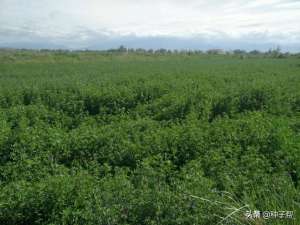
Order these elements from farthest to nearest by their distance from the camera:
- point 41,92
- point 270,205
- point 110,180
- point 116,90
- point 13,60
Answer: point 13,60, point 41,92, point 116,90, point 110,180, point 270,205

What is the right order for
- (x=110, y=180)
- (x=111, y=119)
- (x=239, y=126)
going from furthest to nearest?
(x=111, y=119), (x=239, y=126), (x=110, y=180)

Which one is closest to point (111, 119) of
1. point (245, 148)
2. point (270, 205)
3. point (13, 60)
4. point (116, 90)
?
point (116, 90)

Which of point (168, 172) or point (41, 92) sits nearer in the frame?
point (168, 172)

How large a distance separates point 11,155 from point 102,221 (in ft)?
11.0

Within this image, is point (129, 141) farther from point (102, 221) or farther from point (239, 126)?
point (102, 221)

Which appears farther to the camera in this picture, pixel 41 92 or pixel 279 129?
pixel 41 92

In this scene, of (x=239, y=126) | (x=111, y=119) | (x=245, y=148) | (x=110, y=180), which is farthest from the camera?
(x=111, y=119)

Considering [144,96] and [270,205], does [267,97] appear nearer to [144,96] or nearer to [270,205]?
[144,96]

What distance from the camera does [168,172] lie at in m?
5.92

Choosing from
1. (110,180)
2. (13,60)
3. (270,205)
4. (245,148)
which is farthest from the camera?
(13,60)

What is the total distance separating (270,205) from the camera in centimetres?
406

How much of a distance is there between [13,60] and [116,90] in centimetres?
4226

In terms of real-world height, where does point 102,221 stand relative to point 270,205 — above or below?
below

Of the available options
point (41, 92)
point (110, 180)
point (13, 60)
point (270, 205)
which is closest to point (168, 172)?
point (110, 180)
